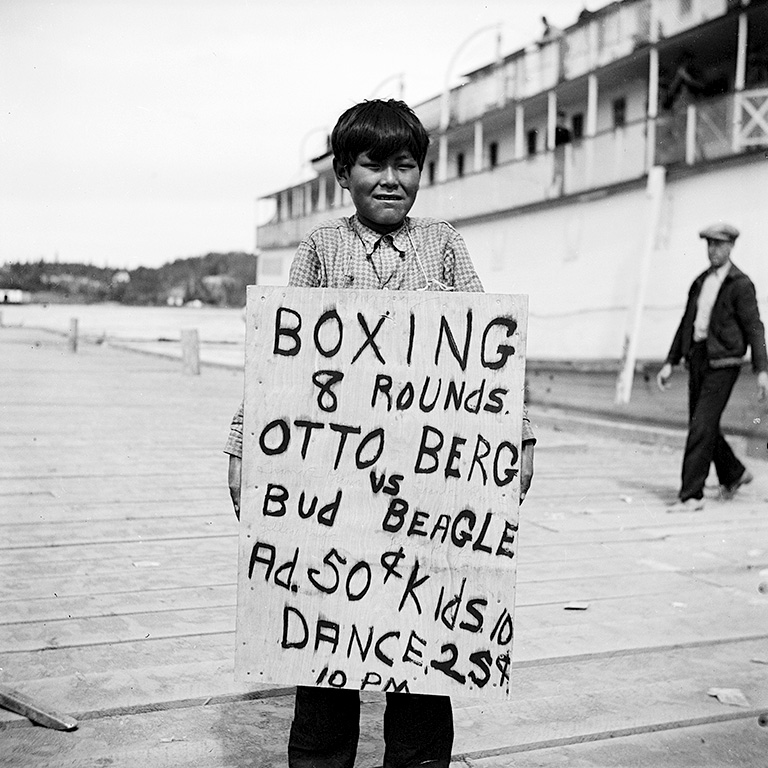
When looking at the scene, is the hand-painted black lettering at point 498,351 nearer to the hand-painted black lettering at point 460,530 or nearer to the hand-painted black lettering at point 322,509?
the hand-painted black lettering at point 460,530

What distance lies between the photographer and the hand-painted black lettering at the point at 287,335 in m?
2.77

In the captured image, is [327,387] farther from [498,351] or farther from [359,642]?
[359,642]

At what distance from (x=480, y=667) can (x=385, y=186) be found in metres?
1.22

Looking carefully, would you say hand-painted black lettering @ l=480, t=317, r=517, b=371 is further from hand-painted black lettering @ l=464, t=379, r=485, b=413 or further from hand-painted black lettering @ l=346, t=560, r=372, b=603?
hand-painted black lettering @ l=346, t=560, r=372, b=603

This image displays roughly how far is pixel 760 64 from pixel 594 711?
58.8 feet

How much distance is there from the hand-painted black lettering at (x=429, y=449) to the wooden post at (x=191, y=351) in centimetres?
2022

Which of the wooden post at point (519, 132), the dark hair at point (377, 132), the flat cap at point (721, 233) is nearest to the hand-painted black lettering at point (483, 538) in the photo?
the dark hair at point (377, 132)

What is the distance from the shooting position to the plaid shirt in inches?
115

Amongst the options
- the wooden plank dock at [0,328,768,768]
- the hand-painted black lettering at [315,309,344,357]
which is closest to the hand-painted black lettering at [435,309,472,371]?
the hand-painted black lettering at [315,309,344,357]

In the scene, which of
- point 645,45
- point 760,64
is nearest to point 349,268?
point 760,64

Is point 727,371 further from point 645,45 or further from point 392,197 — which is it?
point 645,45

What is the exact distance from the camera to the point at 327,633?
280 cm

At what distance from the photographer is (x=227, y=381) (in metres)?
22.0

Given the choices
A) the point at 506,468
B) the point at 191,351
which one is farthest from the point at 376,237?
the point at 191,351
